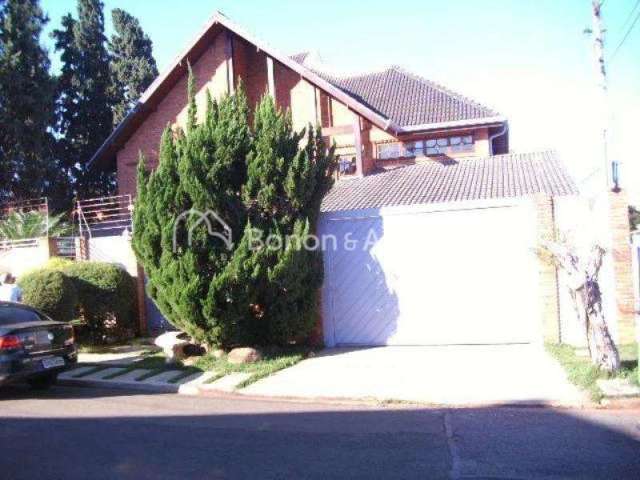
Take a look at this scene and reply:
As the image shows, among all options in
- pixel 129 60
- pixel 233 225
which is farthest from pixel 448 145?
pixel 129 60

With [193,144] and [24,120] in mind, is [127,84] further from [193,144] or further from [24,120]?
[193,144]

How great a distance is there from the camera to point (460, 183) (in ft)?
39.4

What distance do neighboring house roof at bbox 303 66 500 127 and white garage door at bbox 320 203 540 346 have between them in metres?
8.64

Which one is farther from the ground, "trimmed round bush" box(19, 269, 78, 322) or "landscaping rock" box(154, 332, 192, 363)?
"trimmed round bush" box(19, 269, 78, 322)

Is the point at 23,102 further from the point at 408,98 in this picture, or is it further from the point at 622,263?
the point at 622,263

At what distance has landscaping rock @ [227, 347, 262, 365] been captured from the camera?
920 cm

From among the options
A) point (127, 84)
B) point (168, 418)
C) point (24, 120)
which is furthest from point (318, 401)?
point (127, 84)

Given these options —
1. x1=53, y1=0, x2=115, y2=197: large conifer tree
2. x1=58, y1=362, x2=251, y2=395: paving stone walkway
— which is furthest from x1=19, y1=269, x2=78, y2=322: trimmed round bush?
x1=53, y1=0, x2=115, y2=197: large conifer tree

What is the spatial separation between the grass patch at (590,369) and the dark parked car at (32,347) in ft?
23.4

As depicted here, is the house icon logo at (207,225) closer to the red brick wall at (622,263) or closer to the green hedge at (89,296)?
the green hedge at (89,296)

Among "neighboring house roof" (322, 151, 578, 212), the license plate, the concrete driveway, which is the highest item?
"neighboring house roof" (322, 151, 578, 212)

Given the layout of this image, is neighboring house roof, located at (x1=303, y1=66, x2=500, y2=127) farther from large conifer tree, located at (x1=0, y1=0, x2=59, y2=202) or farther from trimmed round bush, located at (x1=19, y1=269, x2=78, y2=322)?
large conifer tree, located at (x1=0, y1=0, x2=59, y2=202)

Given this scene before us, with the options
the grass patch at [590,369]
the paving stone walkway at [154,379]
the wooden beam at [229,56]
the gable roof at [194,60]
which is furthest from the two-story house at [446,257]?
the wooden beam at [229,56]

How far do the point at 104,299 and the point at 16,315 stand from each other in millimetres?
3416
